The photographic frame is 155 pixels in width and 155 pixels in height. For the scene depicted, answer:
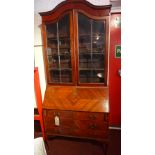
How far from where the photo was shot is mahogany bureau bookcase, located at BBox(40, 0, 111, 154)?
1861mm

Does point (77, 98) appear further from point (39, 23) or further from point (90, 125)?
point (39, 23)

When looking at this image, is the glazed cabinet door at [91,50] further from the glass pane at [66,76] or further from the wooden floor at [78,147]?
the wooden floor at [78,147]

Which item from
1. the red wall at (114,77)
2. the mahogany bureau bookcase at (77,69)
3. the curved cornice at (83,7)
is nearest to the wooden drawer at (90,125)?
the mahogany bureau bookcase at (77,69)

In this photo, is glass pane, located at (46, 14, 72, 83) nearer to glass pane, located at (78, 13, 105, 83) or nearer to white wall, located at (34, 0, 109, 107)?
glass pane, located at (78, 13, 105, 83)

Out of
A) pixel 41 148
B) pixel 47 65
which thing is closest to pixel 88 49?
pixel 47 65

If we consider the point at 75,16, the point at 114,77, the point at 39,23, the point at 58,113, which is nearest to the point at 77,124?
the point at 58,113

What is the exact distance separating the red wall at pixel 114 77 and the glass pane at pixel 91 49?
1.26ft

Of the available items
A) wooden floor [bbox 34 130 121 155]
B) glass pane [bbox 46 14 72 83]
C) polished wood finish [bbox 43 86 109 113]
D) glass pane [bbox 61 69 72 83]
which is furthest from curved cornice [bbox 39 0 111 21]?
wooden floor [bbox 34 130 121 155]

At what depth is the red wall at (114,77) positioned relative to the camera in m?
2.24

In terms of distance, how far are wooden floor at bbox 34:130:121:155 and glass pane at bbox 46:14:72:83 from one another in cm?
85
